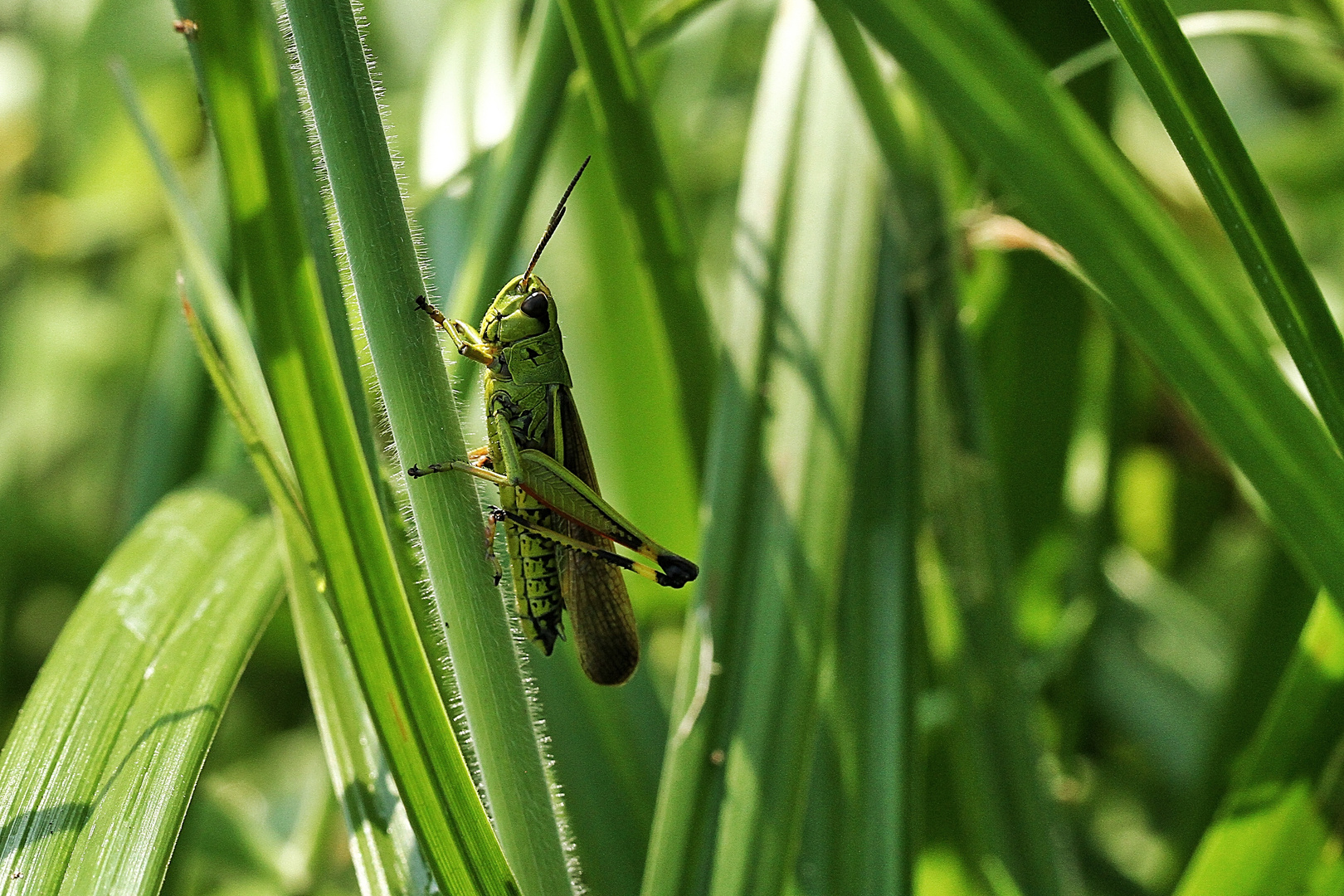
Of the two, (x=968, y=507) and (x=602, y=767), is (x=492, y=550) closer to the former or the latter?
(x=602, y=767)

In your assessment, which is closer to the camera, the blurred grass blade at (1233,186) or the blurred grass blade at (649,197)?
the blurred grass blade at (1233,186)

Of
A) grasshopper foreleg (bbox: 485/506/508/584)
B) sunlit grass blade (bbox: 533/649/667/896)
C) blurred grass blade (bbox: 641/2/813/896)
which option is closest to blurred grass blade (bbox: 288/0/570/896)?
grasshopper foreleg (bbox: 485/506/508/584)

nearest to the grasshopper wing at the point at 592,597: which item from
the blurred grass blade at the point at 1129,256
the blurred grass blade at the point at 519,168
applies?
the blurred grass blade at the point at 519,168

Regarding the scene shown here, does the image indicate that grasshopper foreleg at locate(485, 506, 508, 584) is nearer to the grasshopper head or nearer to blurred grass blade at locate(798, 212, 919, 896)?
the grasshopper head

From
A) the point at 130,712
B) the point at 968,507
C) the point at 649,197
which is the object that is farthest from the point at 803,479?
the point at 130,712

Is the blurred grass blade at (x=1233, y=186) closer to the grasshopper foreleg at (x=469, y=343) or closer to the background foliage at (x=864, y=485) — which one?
the background foliage at (x=864, y=485)

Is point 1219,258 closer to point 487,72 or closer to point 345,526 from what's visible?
point 487,72

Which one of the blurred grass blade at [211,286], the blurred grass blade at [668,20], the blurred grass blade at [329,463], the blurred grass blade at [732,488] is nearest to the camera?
the blurred grass blade at [329,463]
